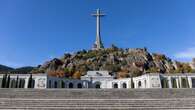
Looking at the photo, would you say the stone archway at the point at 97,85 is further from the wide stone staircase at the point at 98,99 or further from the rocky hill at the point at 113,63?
the wide stone staircase at the point at 98,99

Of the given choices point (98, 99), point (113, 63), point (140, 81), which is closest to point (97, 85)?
point (140, 81)

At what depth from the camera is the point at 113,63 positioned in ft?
293

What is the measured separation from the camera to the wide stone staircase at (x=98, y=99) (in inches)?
955

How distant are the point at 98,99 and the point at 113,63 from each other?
206ft

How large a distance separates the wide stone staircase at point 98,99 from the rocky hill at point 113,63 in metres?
51.3

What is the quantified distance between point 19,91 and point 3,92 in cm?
183

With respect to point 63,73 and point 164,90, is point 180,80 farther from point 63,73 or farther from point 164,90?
point 63,73

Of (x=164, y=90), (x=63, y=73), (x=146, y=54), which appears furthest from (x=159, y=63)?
(x=164, y=90)

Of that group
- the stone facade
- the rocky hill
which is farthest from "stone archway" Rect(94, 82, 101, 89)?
the rocky hill

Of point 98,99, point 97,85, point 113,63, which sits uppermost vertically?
point 113,63

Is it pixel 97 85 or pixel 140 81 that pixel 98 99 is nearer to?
pixel 140 81

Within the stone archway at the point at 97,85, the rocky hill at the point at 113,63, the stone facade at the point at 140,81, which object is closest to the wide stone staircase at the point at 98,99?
the stone facade at the point at 140,81

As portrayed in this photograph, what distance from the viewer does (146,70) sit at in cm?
8575

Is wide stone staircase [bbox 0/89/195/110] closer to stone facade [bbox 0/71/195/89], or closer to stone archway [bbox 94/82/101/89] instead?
stone facade [bbox 0/71/195/89]
